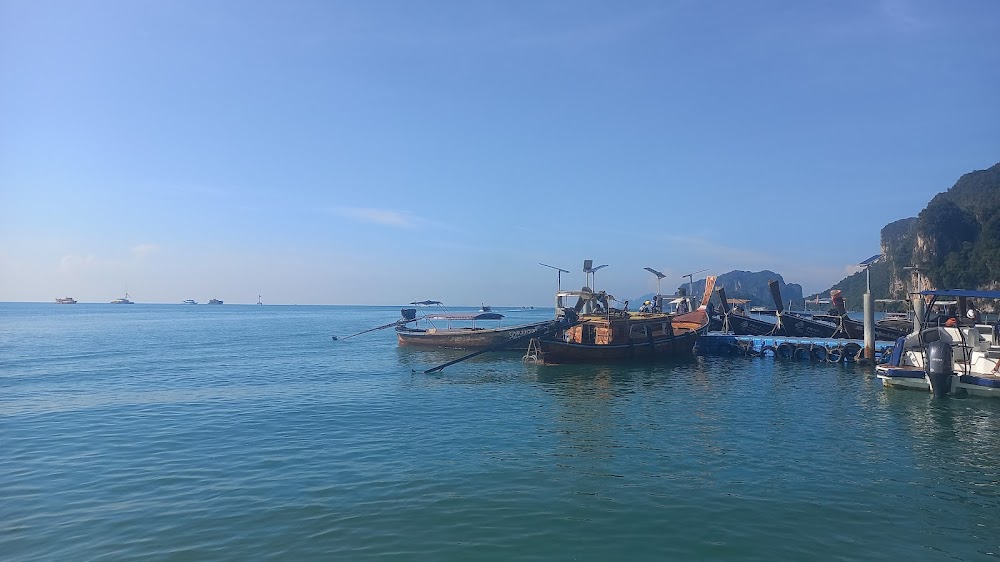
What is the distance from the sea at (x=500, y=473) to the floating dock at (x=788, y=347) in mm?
15108

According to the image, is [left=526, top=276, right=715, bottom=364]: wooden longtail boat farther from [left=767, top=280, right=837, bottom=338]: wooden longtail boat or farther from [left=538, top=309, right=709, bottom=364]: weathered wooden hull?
[left=767, top=280, right=837, bottom=338]: wooden longtail boat

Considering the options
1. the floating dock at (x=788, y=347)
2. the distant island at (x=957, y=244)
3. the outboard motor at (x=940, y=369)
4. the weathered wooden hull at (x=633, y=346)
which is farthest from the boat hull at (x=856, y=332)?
the distant island at (x=957, y=244)

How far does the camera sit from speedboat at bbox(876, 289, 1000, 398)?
91.2 ft

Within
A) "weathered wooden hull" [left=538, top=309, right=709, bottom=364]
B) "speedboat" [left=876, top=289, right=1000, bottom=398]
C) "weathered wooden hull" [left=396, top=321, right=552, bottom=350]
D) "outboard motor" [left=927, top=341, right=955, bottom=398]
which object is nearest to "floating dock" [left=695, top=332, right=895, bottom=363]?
"weathered wooden hull" [left=538, top=309, right=709, bottom=364]

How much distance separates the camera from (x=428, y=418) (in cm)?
2473

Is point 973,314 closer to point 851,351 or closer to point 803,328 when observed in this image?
point 851,351

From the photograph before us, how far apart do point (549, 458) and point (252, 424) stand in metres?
13.2

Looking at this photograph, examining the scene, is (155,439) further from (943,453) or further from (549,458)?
(943,453)

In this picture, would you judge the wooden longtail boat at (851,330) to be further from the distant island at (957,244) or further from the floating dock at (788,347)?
the distant island at (957,244)

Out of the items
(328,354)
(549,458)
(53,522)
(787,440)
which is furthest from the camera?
(328,354)

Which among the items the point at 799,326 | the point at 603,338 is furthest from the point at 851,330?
the point at 603,338

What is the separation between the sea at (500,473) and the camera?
39.4 feet

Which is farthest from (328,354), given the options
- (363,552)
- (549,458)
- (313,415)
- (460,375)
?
(363,552)

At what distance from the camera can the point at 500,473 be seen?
16.5m
